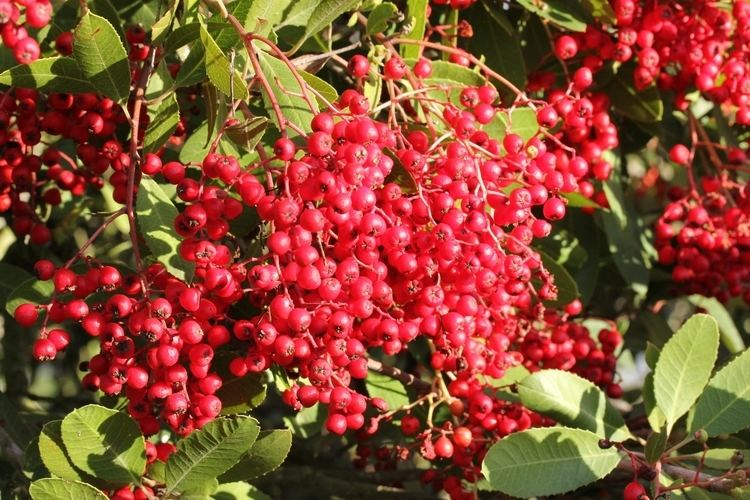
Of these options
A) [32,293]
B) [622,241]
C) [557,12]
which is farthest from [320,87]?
[622,241]

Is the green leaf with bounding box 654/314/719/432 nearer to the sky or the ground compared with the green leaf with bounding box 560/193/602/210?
nearer to the ground

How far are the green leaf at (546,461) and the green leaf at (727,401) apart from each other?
28cm

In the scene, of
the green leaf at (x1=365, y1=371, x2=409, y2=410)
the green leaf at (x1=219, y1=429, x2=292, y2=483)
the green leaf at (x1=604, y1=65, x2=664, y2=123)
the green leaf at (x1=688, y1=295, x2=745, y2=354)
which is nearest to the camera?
the green leaf at (x1=219, y1=429, x2=292, y2=483)

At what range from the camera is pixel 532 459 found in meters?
2.55

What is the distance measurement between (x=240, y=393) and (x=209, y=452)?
23 cm

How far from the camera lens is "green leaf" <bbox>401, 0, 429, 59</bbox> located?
2827mm

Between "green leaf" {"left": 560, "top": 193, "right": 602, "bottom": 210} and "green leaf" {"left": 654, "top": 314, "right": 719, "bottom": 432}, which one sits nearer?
"green leaf" {"left": 654, "top": 314, "right": 719, "bottom": 432}

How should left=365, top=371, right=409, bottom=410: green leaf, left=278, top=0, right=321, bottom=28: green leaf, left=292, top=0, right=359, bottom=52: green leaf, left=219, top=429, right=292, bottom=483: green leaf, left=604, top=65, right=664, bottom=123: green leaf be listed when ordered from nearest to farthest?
left=219, top=429, right=292, bottom=483: green leaf < left=292, top=0, right=359, bottom=52: green leaf < left=278, top=0, right=321, bottom=28: green leaf < left=365, top=371, right=409, bottom=410: green leaf < left=604, top=65, right=664, bottom=123: green leaf

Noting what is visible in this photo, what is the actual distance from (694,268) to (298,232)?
176cm

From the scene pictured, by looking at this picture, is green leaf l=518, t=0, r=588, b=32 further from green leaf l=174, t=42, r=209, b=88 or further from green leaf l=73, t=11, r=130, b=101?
green leaf l=73, t=11, r=130, b=101

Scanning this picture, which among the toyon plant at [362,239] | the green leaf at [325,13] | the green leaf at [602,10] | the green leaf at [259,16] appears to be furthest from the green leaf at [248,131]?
the green leaf at [602,10]

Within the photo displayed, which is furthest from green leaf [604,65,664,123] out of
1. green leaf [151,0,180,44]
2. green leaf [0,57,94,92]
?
green leaf [0,57,94,92]

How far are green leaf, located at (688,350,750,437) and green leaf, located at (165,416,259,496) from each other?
3.97ft

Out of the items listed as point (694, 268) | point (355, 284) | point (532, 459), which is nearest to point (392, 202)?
point (355, 284)
